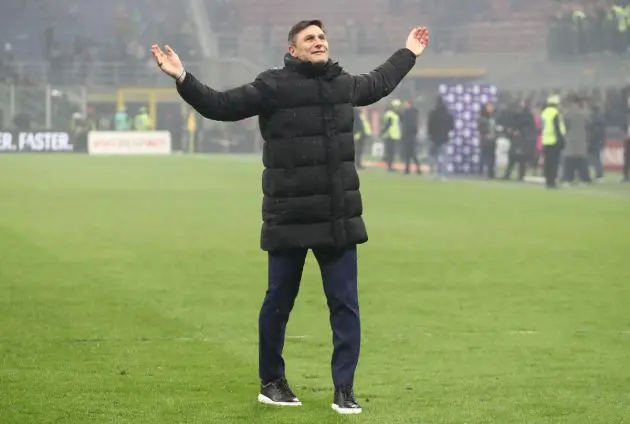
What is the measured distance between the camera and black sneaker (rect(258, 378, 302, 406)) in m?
7.58

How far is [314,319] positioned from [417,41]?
152 inches

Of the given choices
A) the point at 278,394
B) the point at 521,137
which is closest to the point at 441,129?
the point at 521,137

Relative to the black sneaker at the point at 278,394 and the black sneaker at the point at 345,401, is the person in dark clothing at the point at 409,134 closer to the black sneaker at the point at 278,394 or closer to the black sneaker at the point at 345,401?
the black sneaker at the point at 278,394

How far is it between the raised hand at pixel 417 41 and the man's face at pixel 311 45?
0.79 metres

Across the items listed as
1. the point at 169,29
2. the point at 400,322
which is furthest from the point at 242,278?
the point at 169,29

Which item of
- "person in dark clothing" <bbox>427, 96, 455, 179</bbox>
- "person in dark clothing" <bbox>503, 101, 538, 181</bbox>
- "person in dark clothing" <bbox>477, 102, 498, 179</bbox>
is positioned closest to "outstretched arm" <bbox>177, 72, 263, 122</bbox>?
"person in dark clothing" <bbox>503, 101, 538, 181</bbox>

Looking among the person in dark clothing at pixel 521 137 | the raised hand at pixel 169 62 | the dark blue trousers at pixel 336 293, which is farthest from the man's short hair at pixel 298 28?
the person in dark clothing at pixel 521 137

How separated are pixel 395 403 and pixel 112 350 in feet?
8.08

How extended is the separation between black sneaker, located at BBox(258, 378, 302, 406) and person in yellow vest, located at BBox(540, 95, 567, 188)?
25.5 m

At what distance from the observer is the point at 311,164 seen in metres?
7.20

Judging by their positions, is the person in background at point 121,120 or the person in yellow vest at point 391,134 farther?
the person in background at point 121,120

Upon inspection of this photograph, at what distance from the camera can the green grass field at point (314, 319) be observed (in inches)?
305

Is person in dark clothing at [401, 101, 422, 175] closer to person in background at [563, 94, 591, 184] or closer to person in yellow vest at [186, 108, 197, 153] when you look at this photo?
person in background at [563, 94, 591, 184]

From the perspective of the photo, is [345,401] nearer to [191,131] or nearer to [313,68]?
[313,68]
